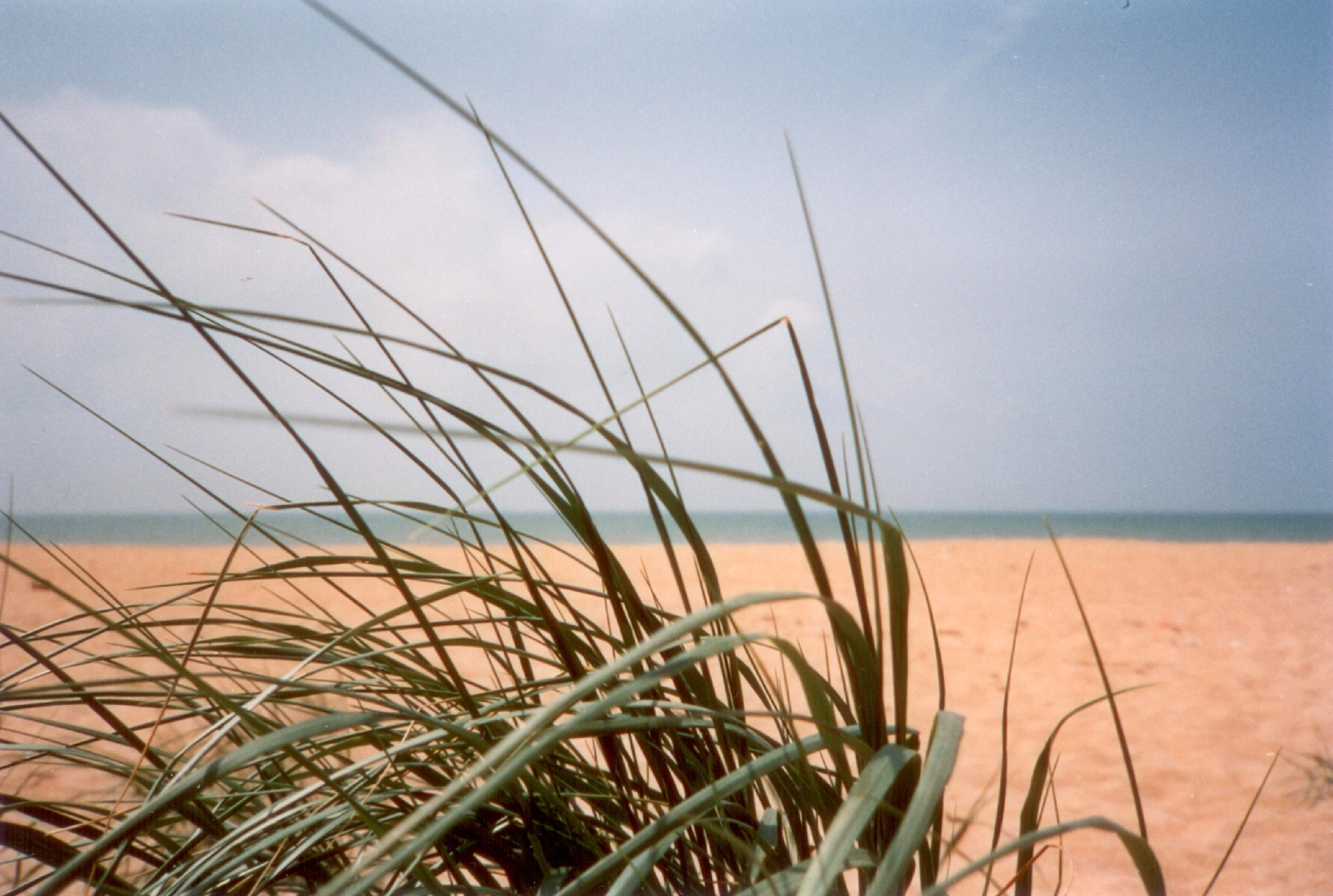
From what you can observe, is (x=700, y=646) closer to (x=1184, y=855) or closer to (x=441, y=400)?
(x=441, y=400)

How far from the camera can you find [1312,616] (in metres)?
5.18

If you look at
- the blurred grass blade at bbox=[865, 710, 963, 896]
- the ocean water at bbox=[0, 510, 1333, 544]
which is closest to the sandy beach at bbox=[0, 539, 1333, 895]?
the blurred grass blade at bbox=[865, 710, 963, 896]

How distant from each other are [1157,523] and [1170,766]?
25.6 metres

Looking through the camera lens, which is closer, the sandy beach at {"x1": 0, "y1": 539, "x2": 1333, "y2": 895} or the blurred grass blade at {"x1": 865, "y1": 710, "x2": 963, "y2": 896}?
the blurred grass blade at {"x1": 865, "y1": 710, "x2": 963, "y2": 896}

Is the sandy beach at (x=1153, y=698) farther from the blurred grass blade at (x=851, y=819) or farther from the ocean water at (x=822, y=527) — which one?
the ocean water at (x=822, y=527)

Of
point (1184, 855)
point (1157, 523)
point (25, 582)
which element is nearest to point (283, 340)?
point (1184, 855)

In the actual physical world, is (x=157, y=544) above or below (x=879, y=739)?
above

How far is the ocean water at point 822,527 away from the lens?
59.1 ft

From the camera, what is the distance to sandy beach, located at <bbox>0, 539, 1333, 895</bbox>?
1980mm

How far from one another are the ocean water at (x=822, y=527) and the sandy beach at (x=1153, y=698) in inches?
402

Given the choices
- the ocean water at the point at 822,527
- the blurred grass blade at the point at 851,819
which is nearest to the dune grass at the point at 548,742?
the blurred grass blade at the point at 851,819

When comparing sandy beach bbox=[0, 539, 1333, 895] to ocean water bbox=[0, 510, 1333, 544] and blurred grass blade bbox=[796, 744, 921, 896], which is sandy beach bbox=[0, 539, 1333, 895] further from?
ocean water bbox=[0, 510, 1333, 544]

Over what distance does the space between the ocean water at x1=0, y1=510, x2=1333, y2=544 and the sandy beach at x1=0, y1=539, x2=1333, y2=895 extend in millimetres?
10208

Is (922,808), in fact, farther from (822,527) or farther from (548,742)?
(822,527)
